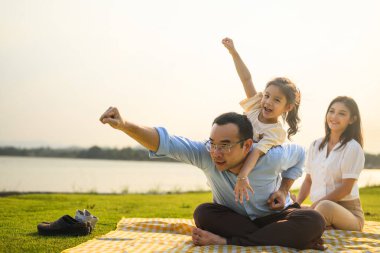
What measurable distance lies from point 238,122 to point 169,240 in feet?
4.98

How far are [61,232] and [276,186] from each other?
2.22 m

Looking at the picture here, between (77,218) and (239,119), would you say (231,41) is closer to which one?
(239,119)

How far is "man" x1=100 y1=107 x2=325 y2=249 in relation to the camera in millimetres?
4117

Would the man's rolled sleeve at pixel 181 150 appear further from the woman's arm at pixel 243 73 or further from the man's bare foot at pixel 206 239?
the woman's arm at pixel 243 73

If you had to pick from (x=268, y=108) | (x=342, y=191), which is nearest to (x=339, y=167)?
(x=342, y=191)

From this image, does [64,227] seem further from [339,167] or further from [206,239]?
[339,167]

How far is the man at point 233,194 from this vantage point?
13.5ft

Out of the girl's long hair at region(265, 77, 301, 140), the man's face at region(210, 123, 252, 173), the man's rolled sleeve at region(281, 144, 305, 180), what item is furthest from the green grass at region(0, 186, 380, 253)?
the girl's long hair at region(265, 77, 301, 140)

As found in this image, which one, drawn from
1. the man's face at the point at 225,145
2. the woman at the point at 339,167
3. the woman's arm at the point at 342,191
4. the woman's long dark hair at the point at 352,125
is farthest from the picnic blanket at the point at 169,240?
the woman's long dark hair at the point at 352,125

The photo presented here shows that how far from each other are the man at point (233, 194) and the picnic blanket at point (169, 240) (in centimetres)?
15

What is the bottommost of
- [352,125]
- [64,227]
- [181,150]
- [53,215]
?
[53,215]

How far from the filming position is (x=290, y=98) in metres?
5.03

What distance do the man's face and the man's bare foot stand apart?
675mm

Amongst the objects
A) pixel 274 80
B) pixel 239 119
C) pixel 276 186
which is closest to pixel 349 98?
pixel 274 80
